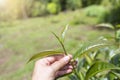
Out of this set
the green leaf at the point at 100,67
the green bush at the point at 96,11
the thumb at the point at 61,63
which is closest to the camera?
the green leaf at the point at 100,67

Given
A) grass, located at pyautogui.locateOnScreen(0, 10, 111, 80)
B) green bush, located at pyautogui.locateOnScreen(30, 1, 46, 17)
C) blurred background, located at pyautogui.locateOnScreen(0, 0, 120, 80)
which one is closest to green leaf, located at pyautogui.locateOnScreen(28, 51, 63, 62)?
blurred background, located at pyautogui.locateOnScreen(0, 0, 120, 80)

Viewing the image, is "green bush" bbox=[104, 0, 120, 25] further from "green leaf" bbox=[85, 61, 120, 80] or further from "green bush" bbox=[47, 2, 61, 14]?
"green leaf" bbox=[85, 61, 120, 80]

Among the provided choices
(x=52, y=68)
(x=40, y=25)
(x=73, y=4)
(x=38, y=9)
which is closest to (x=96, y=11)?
(x=73, y=4)

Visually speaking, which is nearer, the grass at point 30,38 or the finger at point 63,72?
the finger at point 63,72

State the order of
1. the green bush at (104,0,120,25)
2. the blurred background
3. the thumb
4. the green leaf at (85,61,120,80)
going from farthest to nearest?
the green bush at (104,0,120,25) → the blurred background → the thumb → the green leaf at (85,61,120,80)

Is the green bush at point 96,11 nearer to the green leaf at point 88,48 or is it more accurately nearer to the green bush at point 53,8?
the green bush at point 53,8

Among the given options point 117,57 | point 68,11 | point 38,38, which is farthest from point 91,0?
point 117,57

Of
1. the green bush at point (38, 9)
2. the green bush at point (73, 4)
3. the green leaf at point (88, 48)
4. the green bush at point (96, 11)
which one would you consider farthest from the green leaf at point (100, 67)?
the green bush at point (38, 9)
